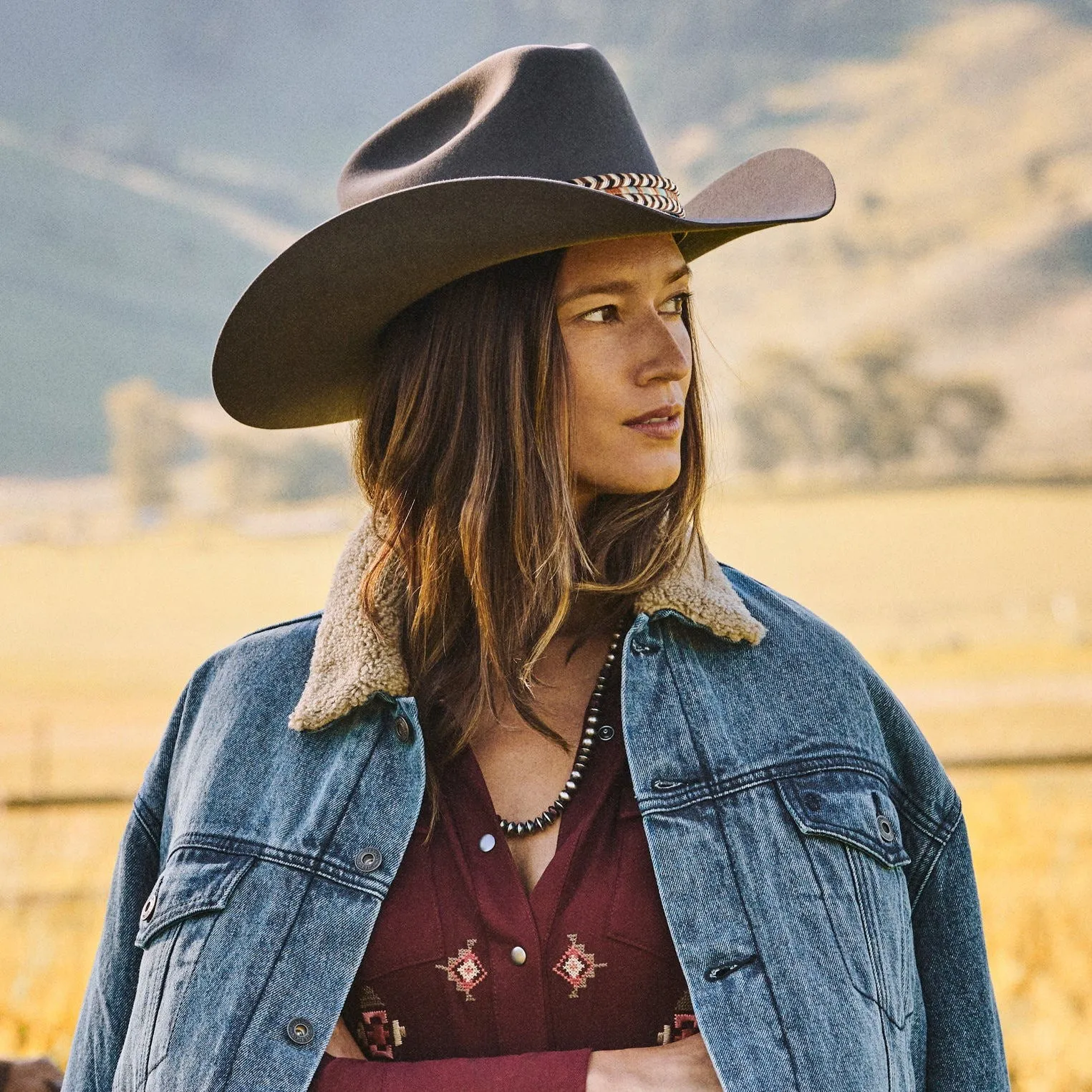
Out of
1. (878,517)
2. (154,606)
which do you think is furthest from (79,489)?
(878,517)

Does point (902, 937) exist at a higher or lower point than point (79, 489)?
lower

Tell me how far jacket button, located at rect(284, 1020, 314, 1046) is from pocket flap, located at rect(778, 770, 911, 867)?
54 cm

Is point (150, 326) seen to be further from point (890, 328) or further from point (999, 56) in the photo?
point (999, 56)

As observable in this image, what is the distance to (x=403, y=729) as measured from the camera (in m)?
1.37

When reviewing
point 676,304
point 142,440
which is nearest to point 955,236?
point 142,440

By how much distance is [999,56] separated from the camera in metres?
4.63

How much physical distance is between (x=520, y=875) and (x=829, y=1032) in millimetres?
338

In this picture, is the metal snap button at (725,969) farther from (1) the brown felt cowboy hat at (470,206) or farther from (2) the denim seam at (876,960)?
(1) the brown felt cowboy hat at (470,206)

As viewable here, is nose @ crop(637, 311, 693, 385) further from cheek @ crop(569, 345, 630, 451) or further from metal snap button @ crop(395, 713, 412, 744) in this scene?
metal snap button @ crop(395, 713, 412, 744)

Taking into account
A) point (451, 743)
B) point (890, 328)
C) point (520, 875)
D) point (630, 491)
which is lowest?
point (520, 875)

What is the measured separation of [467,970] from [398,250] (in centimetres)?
76

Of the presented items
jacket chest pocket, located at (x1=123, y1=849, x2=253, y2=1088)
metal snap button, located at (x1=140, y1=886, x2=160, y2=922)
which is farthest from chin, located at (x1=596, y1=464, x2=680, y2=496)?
metal snap button, located at (x1=140, y1=886, x2=160, y2=922)

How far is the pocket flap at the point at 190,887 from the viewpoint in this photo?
52.2 inches

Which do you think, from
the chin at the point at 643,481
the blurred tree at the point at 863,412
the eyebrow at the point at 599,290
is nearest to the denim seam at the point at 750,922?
the chin at the point at 643,481
